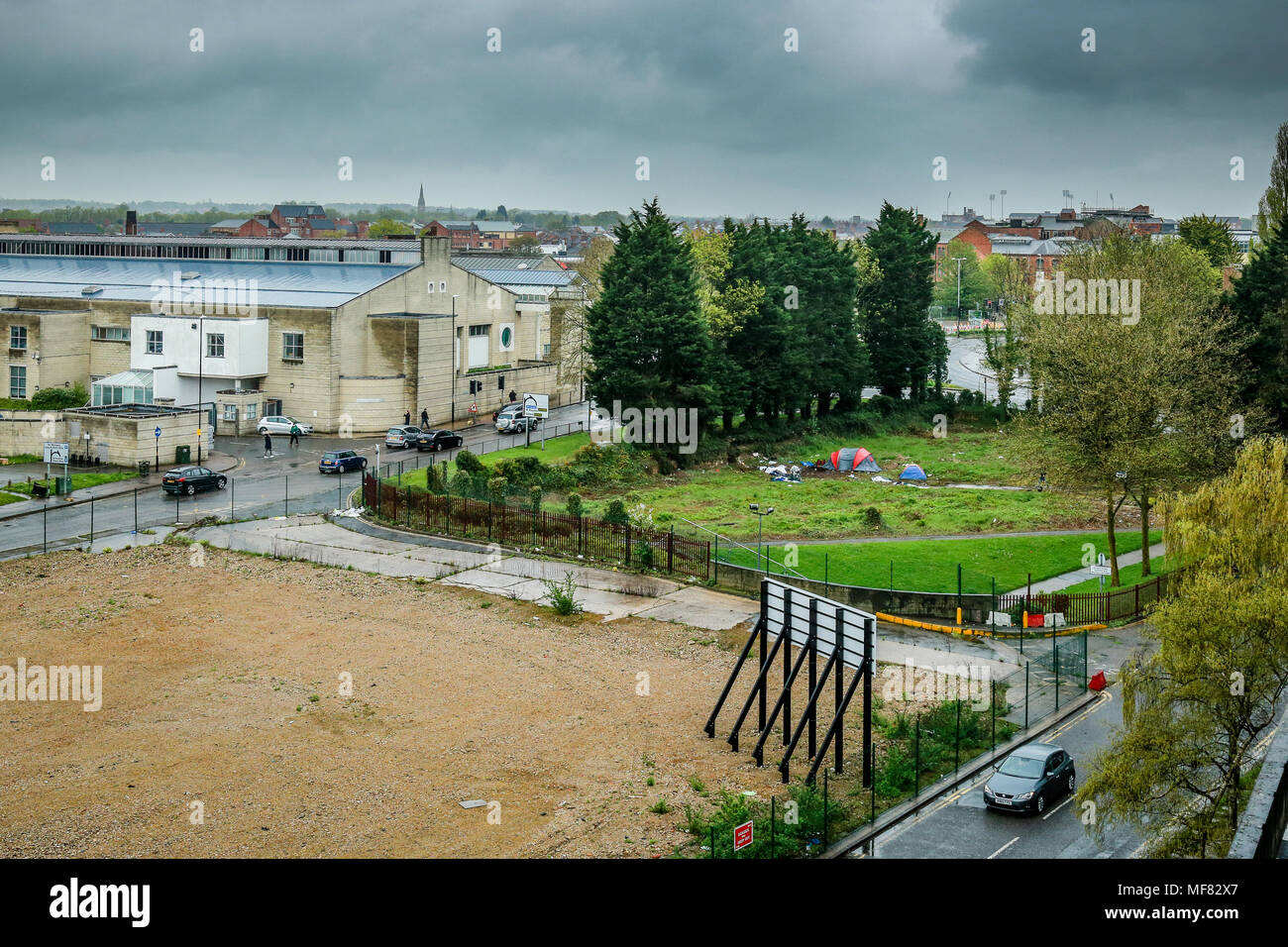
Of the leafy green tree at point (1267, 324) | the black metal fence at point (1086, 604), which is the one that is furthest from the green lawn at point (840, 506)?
the black metal fence at point (1086, 604)

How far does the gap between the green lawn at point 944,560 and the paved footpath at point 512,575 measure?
11.8 feet

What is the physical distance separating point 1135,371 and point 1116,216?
166 meters

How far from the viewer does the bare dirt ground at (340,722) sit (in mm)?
23750

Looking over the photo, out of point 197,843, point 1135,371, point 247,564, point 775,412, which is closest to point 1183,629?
point 197,843

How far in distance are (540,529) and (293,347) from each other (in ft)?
104

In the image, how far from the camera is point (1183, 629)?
22203mm

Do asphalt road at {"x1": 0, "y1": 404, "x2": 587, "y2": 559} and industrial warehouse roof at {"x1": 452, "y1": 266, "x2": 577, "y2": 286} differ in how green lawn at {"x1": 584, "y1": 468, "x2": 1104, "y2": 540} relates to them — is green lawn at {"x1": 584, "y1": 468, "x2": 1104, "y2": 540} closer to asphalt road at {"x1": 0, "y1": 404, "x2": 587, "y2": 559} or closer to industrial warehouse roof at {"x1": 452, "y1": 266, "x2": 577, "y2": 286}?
asphalt road at {"x1": 0, "y1": 404, "x2": 587, "y2": 559}

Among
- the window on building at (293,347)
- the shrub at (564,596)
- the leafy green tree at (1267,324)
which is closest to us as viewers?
the shrub at (564,596)

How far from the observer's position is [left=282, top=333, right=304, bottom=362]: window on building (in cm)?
7381

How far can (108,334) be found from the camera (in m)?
78.1
